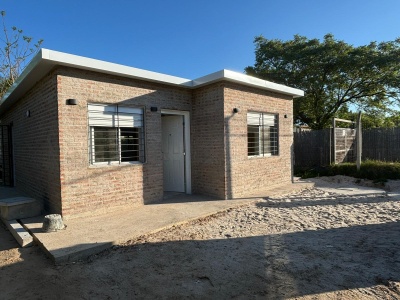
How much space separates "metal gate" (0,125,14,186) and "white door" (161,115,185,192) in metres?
6.16

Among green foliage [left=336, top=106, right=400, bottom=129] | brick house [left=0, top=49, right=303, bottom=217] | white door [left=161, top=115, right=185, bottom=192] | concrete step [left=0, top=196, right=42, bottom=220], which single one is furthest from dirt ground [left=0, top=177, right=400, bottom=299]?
green foliage [left=336, top=106, right=400, bottom=129]

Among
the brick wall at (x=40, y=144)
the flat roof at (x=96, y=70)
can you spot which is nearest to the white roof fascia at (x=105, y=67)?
the flat roof at (x=96, y=70)

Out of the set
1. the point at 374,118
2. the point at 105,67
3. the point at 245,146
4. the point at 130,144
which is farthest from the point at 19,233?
the point at 374,118

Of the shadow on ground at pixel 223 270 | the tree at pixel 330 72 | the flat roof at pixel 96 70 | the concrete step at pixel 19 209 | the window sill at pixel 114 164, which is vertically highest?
the tree at pixel 330 72

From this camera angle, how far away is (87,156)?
5.50 m

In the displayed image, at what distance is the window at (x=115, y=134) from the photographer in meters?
5.67

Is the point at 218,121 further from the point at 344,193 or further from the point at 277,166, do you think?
the point at 344,193

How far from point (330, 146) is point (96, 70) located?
9919 mm

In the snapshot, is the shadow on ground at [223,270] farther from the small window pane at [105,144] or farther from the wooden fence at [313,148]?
the wooden fence at [313,148]

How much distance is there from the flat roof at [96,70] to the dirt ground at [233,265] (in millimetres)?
3376

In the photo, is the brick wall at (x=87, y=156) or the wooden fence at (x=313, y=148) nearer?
the brick wall at (x=87, y=156)

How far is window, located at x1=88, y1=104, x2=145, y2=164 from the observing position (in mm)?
5672

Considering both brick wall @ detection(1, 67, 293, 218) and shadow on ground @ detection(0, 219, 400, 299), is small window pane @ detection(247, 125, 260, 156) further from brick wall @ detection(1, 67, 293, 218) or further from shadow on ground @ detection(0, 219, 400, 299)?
shadow on ground @ detection(0, 219, 400, 299)

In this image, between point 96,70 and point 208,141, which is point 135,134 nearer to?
point 96,70
